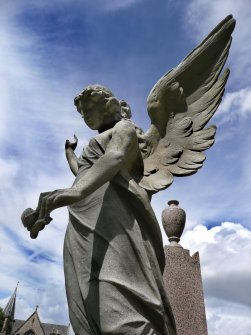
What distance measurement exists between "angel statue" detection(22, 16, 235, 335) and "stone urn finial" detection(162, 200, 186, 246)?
1.23 m

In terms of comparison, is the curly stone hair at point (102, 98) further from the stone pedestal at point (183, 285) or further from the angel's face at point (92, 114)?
the stone pedestal at point (183, 285)

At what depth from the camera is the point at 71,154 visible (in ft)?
12.7

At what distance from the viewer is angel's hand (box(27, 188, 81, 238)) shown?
2.52 m

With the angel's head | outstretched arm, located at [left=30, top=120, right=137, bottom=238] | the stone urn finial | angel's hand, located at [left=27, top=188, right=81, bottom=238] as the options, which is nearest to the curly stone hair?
the angel's head

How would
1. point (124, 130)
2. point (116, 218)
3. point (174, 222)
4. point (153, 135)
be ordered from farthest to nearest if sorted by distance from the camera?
point (174, 222) < point (153, 135) < point (124, 130) < point (116, 218)

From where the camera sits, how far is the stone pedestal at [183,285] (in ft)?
14.8

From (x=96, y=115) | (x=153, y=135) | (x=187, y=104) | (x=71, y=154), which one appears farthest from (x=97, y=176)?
(x=187, y=104)

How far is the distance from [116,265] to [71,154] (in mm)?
1553

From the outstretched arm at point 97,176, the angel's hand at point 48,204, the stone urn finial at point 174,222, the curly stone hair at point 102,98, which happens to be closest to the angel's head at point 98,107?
the curly stone hair at point 102,98

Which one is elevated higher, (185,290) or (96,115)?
(96,115)

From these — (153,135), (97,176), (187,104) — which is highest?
(187,104)

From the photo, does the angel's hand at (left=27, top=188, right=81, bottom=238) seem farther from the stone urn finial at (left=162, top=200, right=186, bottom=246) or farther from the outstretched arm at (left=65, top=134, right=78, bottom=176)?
the stone urn finial at (left=162, top=200, right=186, bottom=246)

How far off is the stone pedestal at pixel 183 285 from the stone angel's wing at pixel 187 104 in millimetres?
1280

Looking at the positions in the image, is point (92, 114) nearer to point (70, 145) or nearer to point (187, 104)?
point (70, 145)
